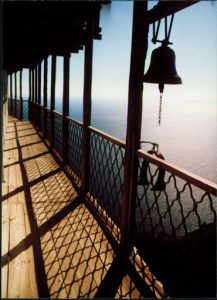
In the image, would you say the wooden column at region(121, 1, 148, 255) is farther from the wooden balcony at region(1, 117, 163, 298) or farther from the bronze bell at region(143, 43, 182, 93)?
the wooden balcony at region(1, 117, 163, 298)

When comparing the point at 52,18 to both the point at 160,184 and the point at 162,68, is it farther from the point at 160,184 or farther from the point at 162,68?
the point at 160,184

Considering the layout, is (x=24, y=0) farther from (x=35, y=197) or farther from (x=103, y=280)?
(x=103, y=280)

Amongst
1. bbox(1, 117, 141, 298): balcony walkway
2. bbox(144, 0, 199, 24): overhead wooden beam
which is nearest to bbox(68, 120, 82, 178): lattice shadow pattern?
bbox(1, 117, 141, 298): balcony walkway

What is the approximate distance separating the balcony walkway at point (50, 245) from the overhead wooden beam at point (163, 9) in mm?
2496

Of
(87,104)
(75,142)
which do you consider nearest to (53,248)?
(87,104)

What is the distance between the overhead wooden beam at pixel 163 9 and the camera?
221cm

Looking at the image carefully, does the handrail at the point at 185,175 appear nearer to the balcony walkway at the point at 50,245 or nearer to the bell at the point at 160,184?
the bell at the point at 160,184

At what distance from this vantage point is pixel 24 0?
12.4 feet

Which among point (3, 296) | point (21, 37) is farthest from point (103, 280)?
point (21, 37)

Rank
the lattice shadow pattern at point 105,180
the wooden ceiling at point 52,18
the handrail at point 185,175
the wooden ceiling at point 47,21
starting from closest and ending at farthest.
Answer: the handrail at point 185,175 < the lattice shadow pattern at point 105,180 < the wooden ceiling at point 52,18 < the wooden ceiling at point 47,21

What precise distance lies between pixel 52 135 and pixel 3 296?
6.77 metres

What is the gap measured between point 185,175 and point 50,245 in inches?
74.4

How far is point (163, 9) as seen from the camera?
7.95ft

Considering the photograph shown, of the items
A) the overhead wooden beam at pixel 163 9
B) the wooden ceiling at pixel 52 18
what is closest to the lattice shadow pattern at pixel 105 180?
the overhead wooden beam at pixel 163 9
